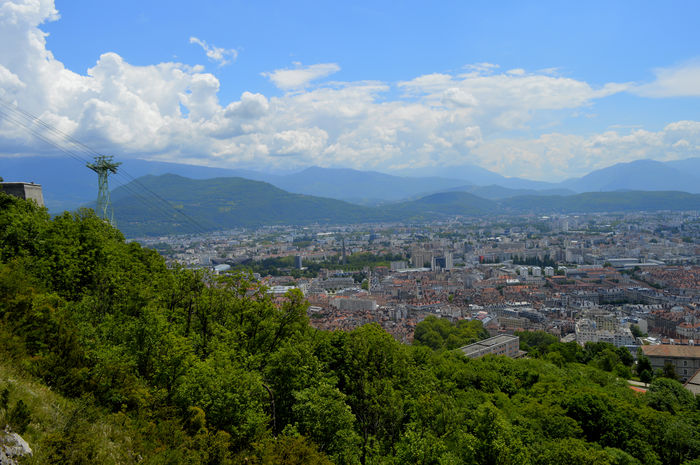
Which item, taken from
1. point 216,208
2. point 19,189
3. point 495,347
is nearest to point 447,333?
point 495,347

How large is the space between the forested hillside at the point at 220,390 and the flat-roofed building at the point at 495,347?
12.0 metres

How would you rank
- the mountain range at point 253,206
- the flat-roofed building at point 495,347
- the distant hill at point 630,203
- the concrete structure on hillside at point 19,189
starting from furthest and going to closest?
the distant hill at point 630,203 < the mountain range at point 253,206 < the flat-roofed building at point 495,347 < the concrete structure on hillside at point 19,189

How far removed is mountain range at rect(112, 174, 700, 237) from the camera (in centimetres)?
14012

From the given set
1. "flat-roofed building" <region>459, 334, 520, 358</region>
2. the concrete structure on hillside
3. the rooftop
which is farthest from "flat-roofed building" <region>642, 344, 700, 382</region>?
the concrete structure on hillside

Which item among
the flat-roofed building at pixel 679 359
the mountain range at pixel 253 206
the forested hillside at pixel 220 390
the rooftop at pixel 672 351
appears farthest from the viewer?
the mountain range at pixel 253 206

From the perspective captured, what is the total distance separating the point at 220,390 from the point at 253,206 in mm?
167596

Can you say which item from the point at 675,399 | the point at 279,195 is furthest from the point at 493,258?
the point at 279,195

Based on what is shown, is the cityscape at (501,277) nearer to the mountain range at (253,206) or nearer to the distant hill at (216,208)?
the distant hill at (216,208)

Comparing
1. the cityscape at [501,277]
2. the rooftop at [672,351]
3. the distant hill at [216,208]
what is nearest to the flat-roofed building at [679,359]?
the rooftop at [672,351]

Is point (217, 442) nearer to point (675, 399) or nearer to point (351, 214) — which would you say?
point (675, 399)

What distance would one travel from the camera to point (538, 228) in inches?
4936

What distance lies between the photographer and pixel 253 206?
169875 mm

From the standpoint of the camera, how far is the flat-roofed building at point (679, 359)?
83.3 ft

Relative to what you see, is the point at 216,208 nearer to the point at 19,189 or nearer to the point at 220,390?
the point at 19,189
